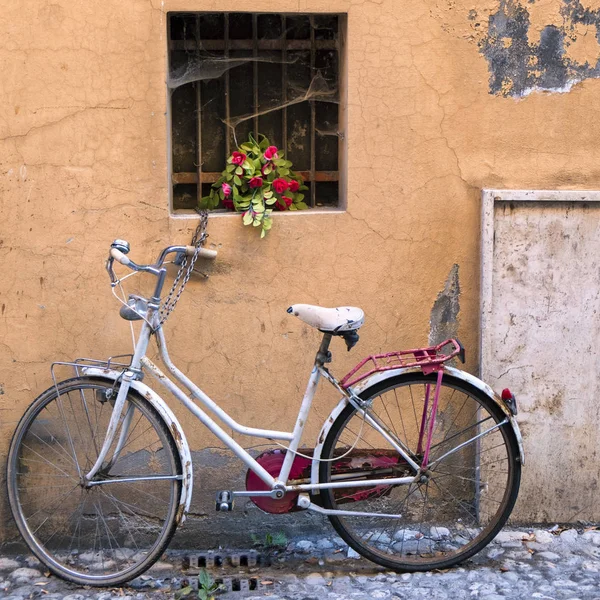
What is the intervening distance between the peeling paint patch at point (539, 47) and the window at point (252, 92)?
0.76 m

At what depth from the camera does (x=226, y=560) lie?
4566mm

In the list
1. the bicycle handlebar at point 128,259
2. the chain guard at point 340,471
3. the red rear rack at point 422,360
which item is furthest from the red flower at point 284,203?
the chain guard at point 340,471

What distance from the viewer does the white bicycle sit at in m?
4.16

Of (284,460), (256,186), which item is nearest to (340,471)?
(284,460)

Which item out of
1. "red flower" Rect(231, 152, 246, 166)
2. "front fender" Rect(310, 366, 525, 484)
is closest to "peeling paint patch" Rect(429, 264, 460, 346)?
"front fender" Rect(310, 366, 525, 484)

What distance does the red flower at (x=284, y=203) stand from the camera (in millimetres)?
4703

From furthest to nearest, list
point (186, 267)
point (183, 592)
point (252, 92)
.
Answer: point (252, 92)
point (186, 267)
point (183, 592)

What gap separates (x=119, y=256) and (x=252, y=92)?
130 centimetres

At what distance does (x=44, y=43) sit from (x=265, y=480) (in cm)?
218

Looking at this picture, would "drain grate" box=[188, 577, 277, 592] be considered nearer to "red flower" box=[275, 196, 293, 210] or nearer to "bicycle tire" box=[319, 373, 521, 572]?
"bicycle tire" box=[319, 373, 521, 572]

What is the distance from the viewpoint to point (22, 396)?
456 cm

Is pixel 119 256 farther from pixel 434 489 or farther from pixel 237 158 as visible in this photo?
pixel 434 489

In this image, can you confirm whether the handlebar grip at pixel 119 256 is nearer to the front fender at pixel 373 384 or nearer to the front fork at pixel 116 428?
the front fork at pixel 116 428

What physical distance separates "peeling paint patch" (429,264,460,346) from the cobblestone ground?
1.03 m
